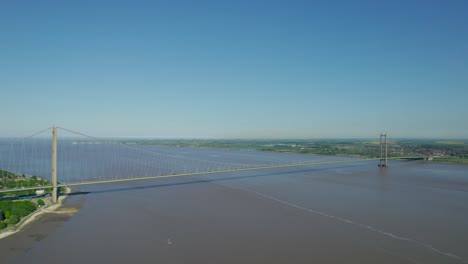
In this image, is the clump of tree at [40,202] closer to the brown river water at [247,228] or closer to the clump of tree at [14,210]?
the clump of tree at [14,210]

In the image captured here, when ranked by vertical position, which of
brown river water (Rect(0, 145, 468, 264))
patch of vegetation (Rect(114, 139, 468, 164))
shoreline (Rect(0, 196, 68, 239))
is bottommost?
brown river water (Rect(0, 145, 468, 264))

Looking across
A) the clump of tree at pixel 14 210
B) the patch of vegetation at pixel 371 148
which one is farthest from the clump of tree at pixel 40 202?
the patch of vegetation at pixel 371 148

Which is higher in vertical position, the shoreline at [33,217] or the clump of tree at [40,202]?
the clump of tree at [40,202]

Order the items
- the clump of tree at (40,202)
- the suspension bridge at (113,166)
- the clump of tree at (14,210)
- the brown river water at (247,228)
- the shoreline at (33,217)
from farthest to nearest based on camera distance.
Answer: the suspension bridge at (113,166)
the clump of tree at (40,202)
the clump of tree at (14,210)
the shoreline at (33,217)
the brown river water at (247,228)

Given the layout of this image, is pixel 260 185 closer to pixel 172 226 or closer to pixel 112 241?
pixel 172 226

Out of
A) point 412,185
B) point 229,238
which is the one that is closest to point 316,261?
point 229,238

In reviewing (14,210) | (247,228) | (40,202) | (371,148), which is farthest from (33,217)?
(371,148)

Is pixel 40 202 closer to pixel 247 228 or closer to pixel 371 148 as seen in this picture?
pixel 247 228

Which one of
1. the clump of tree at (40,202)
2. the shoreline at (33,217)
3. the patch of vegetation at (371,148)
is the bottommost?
the shoreline at (33,217)

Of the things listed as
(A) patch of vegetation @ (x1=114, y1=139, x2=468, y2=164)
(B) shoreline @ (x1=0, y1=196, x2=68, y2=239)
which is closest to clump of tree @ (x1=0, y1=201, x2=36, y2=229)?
(B) shoreline @ (x1=0, y1=196, x2=68, y2=239)

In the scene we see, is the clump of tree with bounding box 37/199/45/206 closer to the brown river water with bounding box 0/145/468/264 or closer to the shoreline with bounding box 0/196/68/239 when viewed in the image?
the shoreline with bounding box 0/196/68/239
